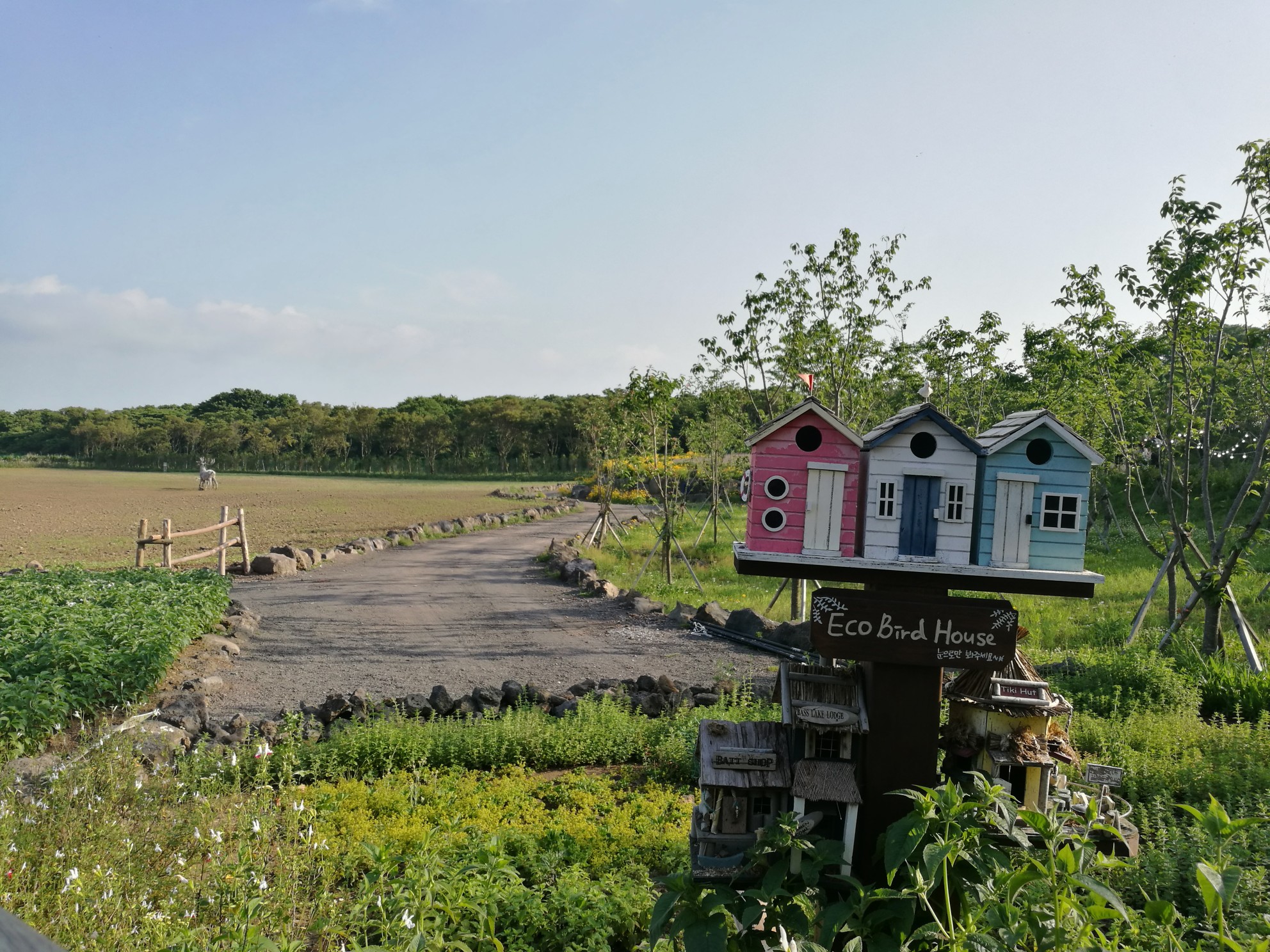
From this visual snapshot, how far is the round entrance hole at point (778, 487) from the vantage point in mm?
3242

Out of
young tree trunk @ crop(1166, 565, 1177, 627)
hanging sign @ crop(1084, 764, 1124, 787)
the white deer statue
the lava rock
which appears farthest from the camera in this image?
the white deer statue

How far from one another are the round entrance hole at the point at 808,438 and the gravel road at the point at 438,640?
6534mm

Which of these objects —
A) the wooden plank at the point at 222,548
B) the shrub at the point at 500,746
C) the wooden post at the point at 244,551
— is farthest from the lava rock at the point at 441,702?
the wooden post at the point at 244,551

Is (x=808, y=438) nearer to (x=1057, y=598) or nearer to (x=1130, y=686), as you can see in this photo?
(x=1130, y=686)

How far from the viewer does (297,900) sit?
430cm

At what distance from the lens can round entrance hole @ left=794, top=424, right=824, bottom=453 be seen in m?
3.28

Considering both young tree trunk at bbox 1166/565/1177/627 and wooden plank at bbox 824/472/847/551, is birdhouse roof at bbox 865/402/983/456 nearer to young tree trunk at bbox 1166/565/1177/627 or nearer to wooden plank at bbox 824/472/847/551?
wooden plank at bbox 824/472/847/551

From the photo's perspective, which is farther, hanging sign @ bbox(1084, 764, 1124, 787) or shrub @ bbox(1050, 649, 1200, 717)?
shrub @ bbox(1050, 649, 1200, 717)

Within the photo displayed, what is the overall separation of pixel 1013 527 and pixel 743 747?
1.48m

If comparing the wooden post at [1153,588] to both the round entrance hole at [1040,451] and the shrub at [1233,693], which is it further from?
the round entrance hole at [1040,451]

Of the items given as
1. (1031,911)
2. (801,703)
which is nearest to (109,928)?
(801,703)

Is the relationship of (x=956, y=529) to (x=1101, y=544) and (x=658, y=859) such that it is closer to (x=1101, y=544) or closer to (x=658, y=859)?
(x=658, y=859)

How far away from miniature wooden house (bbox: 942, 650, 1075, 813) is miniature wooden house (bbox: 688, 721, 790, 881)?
31.5 inches

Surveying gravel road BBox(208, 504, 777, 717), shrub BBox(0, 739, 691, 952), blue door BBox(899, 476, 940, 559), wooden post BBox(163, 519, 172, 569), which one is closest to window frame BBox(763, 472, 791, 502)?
blue door BBox(899, 476, 940, 559)
